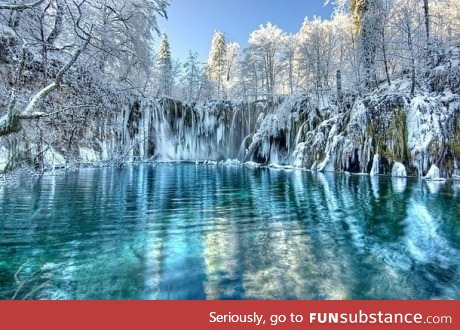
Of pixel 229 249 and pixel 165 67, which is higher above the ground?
pixel 165 67

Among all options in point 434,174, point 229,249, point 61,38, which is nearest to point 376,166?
point 434,174

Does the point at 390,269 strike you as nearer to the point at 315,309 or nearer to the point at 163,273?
the point at 315,309

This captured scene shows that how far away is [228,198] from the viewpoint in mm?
9711

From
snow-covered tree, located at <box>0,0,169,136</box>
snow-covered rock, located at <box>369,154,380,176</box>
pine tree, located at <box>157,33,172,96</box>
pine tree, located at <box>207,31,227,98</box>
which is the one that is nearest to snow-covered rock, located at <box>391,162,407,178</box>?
snow-covered rock, located at <box>369,154,380,176</box>

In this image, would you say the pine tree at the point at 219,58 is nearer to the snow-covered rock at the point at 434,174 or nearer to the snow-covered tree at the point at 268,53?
the snow-covered tree at the point at 268,53

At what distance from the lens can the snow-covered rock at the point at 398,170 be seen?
49.8ft

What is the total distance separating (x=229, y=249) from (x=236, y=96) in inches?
1694

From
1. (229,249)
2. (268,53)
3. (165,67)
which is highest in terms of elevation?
(268,53)

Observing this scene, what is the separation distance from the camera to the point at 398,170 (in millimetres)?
15367

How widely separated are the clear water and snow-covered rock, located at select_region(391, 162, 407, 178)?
672cm

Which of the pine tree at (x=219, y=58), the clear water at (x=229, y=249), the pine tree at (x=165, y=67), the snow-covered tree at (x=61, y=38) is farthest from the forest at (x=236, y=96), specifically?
the pine tree at (x=219, y=58)

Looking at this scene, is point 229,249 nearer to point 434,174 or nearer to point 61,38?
point 434,174

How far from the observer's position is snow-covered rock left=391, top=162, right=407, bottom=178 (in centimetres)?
1517

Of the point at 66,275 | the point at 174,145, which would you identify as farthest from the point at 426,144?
the point at 174,145
